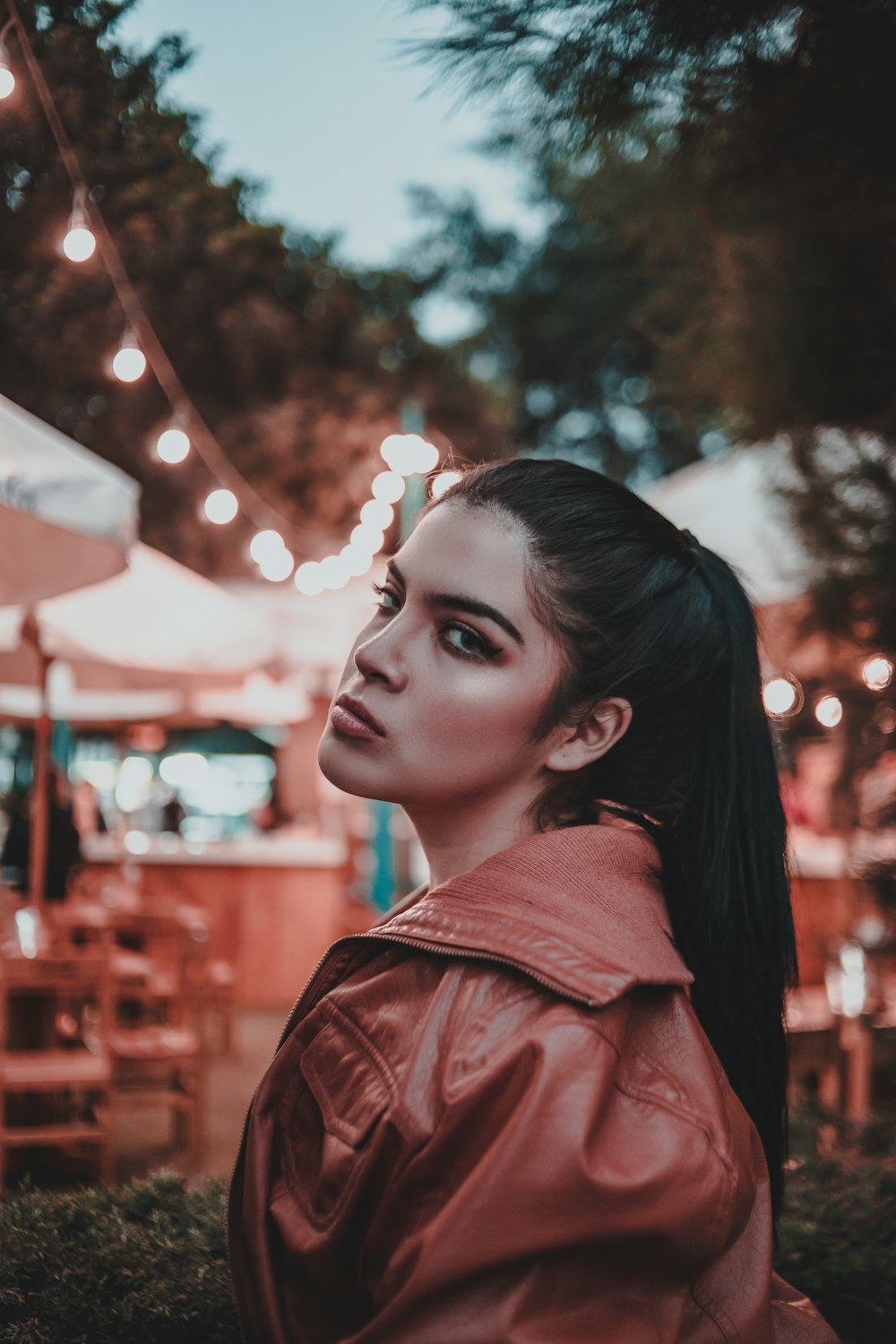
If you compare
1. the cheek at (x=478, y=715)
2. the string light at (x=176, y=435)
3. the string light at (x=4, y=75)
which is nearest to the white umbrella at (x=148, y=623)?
the string light at (x=176, y=435)

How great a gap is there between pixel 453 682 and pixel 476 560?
150 mm

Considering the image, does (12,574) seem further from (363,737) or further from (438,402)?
(438,402)

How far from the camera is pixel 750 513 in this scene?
18.8 feet

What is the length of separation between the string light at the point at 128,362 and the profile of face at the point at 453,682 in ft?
8.33

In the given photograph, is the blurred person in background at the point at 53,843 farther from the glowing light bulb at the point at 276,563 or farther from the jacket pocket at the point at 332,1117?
the jacket pocket at the point at 332,1117

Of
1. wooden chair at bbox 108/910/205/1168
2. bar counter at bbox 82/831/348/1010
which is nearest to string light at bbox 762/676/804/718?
wooden chair at bbox 108/910/205/1168

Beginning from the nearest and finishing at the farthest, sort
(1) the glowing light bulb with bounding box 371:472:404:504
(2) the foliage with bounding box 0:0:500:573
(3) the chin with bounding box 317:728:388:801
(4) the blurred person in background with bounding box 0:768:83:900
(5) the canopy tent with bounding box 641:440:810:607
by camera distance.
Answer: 1. (3) the chin with bounding box 317:728:388:801
2. (2) the foliage with bounding box 0:0:500:573
3. (5) the canopy tent with bounding box 641:440:810:607
4. (4) the blurred person in background with bounding box 0:768:83:900
5. (1) the glowing light bulb with bounding box 371:472:404:504

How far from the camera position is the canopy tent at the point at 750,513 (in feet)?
12.9

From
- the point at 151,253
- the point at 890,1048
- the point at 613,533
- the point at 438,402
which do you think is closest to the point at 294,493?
the point at 438,402

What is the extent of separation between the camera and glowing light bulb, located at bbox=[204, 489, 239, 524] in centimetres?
581

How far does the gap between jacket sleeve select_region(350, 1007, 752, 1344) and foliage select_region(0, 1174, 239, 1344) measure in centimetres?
60

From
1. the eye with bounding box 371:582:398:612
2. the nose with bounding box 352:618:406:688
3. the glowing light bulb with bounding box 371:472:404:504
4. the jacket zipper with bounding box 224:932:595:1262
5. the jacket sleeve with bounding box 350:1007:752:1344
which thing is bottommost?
the jacket sleeve with bounding box 350:1007:752:1344

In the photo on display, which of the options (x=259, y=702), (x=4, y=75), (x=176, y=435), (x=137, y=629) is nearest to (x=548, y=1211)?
(x=4, y=75)

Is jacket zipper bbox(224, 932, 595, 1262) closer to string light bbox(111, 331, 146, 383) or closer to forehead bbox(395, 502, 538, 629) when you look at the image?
forehead bbox(395, 502, 538, 629)
